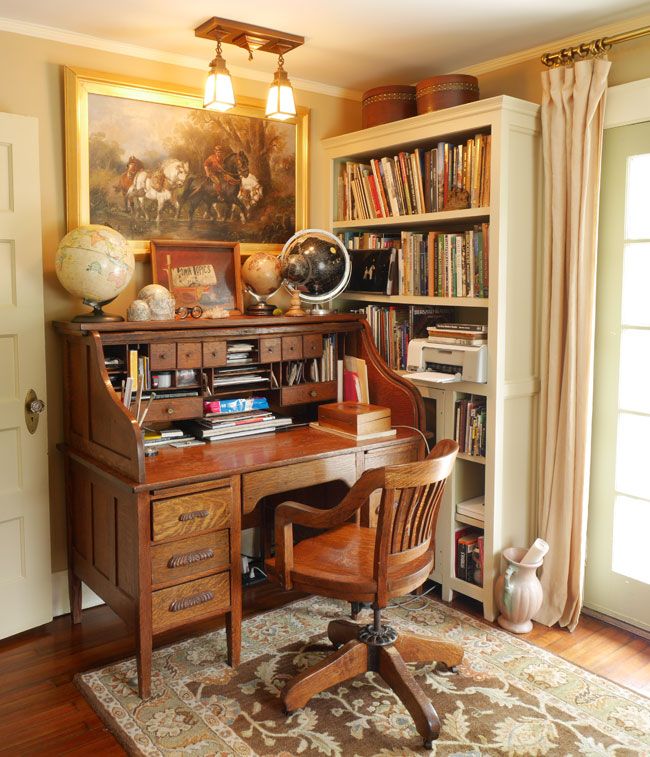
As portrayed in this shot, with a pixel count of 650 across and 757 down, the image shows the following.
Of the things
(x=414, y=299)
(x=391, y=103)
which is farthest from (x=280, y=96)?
(x=414, y=299)

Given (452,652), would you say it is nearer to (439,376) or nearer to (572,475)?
(572,475)

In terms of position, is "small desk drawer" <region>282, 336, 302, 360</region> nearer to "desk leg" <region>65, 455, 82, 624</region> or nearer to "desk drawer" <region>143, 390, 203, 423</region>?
"desk drawer" <region>143, 390, 203, 423</region>

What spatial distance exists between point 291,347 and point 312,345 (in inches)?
4.8

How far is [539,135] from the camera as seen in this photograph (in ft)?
9.86

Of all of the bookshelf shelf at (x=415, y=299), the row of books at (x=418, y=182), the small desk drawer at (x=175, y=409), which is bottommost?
the small desk drawer at (x=175, y=409)

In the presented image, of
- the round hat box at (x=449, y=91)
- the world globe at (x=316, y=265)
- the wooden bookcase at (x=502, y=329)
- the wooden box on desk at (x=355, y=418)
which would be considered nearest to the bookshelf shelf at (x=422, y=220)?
the wooden bookcase at (x=502, y=329)

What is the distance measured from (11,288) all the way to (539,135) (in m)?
2.17

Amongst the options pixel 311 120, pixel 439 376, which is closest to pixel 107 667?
pixel 439 376

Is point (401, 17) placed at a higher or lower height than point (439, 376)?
higher

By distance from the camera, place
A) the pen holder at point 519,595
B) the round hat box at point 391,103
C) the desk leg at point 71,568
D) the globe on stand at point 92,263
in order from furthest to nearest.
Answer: the round hat box at point 391,103 < the desk leg at point 71,568 < the pen holder at point 519,595 < the globe on stand at point 92,263

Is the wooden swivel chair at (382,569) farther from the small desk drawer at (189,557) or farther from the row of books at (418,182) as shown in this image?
the row of books at (418,182)

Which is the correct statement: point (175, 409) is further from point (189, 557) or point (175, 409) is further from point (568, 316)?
point (568, 316)

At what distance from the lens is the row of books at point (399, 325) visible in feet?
11.3

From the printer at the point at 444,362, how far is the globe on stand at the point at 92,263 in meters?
1.26
